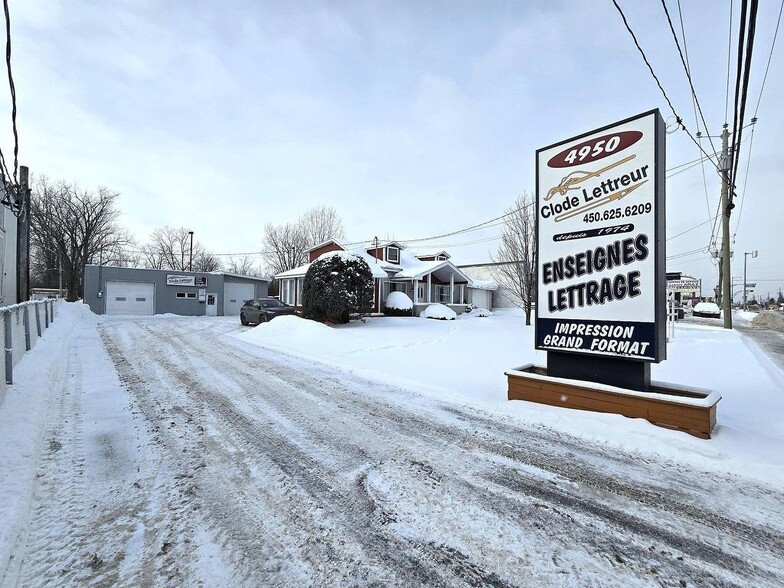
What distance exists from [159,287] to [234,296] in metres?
5.07

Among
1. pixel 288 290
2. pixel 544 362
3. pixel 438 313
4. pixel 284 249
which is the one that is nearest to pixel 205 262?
pixel 284 249

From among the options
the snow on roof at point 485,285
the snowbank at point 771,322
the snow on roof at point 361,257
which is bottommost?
the snowbank at point 771,322

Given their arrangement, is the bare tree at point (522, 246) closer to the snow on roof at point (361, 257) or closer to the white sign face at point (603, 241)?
the snow on roof at point (361, 257)

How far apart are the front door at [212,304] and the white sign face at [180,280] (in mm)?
1452

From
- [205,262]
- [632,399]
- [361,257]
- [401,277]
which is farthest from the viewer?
[205,262]

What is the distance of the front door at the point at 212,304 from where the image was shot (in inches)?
1077

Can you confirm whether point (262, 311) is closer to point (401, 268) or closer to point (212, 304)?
point (401, 268)

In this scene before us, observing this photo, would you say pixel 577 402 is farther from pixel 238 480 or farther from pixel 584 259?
pixel 238 480

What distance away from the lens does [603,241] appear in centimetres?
517

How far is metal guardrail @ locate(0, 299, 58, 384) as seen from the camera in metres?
5.31

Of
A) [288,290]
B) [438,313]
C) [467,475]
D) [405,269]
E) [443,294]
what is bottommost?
[467,475]

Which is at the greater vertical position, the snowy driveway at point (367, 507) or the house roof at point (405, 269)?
the house roof at point (405, 269)

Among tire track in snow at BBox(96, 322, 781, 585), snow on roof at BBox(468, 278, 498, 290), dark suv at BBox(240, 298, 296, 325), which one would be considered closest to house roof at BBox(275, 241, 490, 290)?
snow on roof at BBox(468, 278, 498, 290)

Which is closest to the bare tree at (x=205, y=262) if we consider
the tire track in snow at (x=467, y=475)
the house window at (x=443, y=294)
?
the house window at (x=443, y=294)
